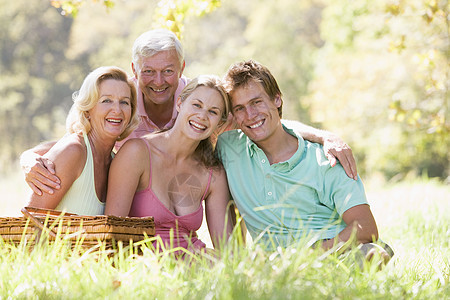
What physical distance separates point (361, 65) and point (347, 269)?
13879mm

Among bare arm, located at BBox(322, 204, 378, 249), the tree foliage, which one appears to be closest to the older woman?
bare arm, located at BBox(322, 204, 378, 249)

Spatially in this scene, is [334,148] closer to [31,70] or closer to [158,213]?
[158,213]

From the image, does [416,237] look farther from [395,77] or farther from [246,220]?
[395,77]

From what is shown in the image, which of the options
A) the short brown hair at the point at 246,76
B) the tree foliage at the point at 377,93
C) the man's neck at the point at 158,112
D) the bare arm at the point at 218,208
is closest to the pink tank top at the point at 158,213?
the bare arm at the point at 218,208

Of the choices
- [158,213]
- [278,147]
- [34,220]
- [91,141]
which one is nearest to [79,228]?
[34,220]

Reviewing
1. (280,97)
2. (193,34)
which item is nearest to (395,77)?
(280,97)

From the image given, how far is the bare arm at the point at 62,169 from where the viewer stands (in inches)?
138

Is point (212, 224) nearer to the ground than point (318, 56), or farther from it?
nearer to the ground

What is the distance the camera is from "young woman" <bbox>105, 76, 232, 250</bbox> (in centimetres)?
367

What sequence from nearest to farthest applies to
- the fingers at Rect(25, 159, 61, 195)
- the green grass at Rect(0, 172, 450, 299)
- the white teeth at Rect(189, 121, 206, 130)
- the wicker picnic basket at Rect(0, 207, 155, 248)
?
the green grass at Rect(0, 172, 450, 299), the wicker picnic basket at Rect(0, 207, 155, 248), the fingers at Rect(25, 159, 61, 195), the white teeth at Rect(189, 121, 206, 130)

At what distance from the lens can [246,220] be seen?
3.98 m

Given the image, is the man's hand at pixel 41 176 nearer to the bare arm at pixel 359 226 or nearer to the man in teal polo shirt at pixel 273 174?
the man in teal polo shirt at pixel 273 174

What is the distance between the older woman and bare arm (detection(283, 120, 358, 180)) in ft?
3.87

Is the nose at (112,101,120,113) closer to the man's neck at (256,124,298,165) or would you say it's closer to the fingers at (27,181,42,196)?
the fingers at (27,181,42,196)
